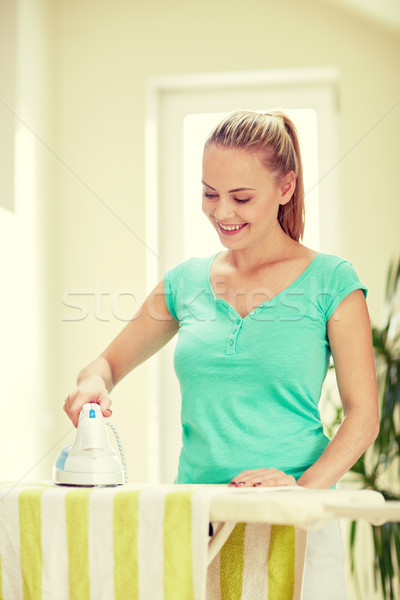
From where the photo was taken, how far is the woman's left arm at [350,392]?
3.17ft

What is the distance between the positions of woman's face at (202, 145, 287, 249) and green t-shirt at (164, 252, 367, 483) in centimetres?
10

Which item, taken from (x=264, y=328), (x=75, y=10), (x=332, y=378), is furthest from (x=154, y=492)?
(x=75, y=10)

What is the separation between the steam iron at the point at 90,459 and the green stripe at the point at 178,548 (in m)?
0.16

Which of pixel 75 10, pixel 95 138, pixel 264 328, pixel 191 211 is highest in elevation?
pixel 75 10

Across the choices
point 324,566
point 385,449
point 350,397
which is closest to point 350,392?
point 350,397

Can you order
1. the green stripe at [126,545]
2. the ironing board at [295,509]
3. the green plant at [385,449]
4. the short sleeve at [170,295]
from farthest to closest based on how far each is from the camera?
the green plant at [385,449] < the short sleeve at [170,295] < the green stripe at [126,545] < the ironing board at [295,509]

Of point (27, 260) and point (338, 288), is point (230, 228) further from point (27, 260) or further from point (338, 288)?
point (27, 260)

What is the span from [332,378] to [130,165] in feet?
3.23

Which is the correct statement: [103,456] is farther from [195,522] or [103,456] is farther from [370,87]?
[370,87]

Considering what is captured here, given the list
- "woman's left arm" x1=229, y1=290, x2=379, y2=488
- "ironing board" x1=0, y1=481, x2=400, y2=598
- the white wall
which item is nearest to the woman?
"woman's left arm" x1=229, y1=290, x2=379, y2=488

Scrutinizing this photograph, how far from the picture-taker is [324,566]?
2.93 ft

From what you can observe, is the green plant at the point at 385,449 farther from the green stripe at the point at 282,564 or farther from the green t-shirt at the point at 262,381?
the green stripe at the point at 282,564

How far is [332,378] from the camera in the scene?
2525 millimetres

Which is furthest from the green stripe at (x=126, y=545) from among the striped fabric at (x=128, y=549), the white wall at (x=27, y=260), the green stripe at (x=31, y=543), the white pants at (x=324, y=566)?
the white wall at (x=27, y=260)
